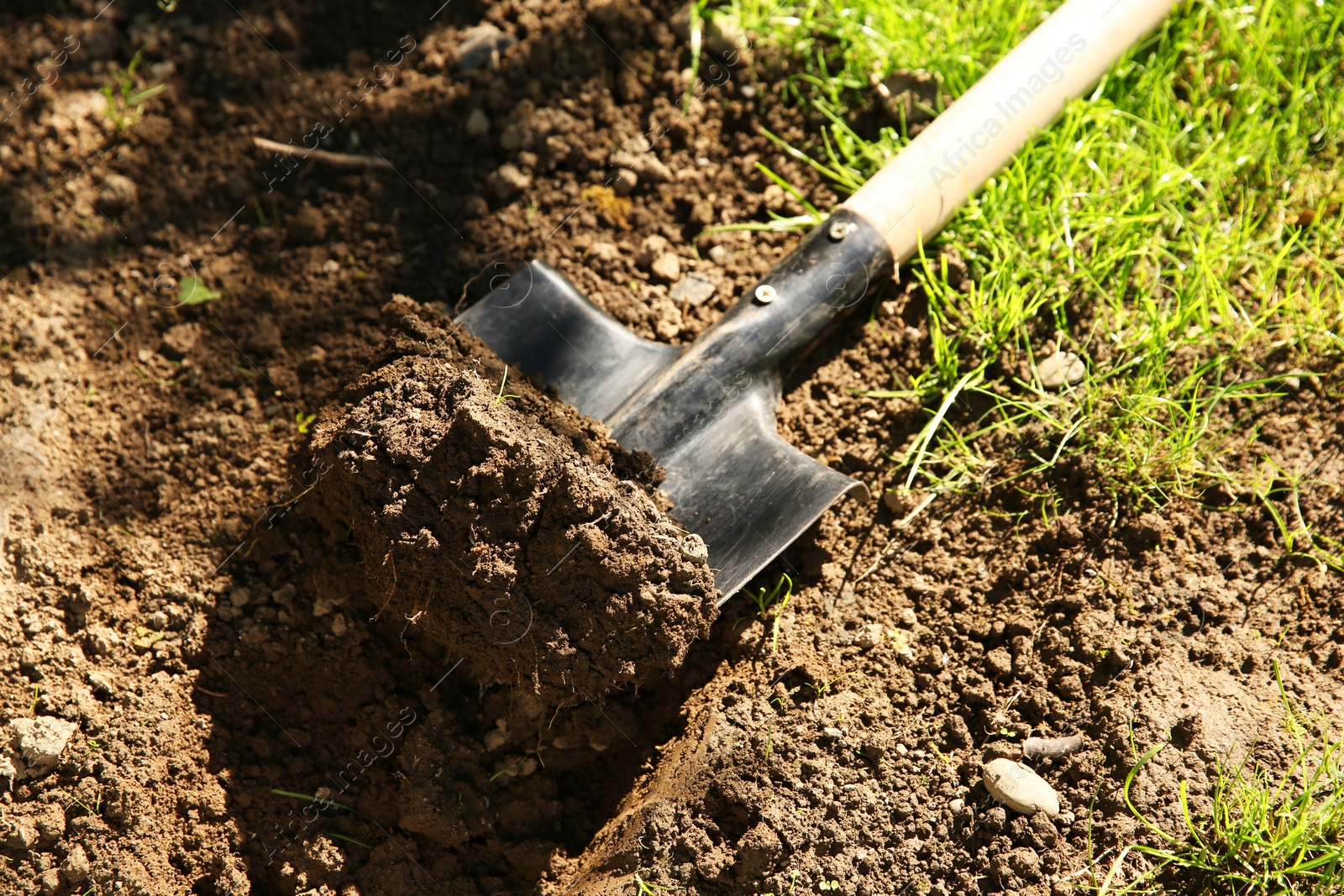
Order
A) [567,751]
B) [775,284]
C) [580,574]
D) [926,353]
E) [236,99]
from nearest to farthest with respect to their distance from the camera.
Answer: [580,574] → [567,751] → [775,284] → [926,353] → [236,99]

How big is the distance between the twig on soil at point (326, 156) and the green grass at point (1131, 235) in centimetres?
107

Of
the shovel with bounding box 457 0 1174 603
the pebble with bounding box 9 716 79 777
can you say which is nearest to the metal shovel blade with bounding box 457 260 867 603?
the shovel with bounding box 457 0 1174 603

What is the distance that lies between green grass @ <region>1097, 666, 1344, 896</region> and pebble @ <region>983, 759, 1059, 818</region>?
142 mm

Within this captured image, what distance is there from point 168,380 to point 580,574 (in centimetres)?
121

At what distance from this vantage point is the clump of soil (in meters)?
1.62

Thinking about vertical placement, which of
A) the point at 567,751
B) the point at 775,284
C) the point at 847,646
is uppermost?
the point at 775,284

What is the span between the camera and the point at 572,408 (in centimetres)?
186

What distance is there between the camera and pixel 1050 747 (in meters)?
1.74

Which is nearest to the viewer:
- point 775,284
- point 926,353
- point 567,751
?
point 567,751

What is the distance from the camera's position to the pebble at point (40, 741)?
1.68 m

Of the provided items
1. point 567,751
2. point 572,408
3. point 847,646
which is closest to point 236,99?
point 572,408

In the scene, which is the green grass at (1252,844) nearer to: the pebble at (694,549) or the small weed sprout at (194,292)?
the pebble at (694,549)

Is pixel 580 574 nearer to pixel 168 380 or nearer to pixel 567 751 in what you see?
pixel 567 751

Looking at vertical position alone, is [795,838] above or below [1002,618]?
below
